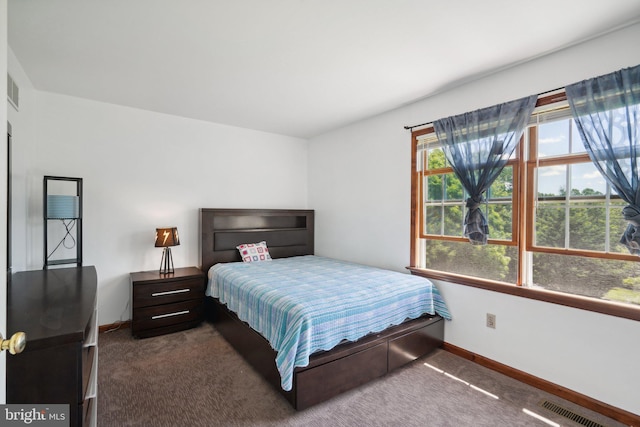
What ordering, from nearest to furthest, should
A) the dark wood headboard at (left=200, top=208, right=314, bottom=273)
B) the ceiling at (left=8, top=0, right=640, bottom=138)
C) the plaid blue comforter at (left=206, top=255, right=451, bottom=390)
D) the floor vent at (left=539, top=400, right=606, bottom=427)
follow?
the ceiling at (left=8, top=0, right=640, bottom=138), the floor vent at (left=539, top=400, right=606, bottom=427), the plaid blue comforter at (left=206, top=255, right=451, bottom=390), the dark wood headboard at (left=200, top=208, right=314, bottom=273)

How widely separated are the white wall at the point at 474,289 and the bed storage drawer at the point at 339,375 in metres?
1.00

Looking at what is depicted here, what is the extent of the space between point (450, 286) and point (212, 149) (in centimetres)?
327

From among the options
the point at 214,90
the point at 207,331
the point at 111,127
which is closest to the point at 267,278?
the point at 207,331

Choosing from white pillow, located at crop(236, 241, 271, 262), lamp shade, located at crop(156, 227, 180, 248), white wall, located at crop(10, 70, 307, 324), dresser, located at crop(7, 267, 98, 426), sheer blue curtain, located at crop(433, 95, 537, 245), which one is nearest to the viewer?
dresser, located at crop(7, 267, 98, 426)

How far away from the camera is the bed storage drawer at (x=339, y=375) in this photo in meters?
1.95

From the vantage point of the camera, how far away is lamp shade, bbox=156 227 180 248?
3277mm

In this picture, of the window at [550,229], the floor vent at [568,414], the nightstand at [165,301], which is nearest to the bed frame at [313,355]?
the nightstand at [165,301]

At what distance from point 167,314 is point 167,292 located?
9.1 inches

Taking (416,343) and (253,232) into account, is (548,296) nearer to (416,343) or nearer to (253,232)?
(416,343)

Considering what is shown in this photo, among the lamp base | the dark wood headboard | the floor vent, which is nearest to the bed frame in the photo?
the dark wood headboard

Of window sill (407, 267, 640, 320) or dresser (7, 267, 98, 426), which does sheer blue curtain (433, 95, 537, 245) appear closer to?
window sill (407, 267, 640, 320)

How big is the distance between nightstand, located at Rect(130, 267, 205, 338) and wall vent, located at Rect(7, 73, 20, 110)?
177 centimetres

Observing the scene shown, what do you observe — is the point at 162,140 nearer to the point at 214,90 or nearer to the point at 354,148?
the point at 214,90

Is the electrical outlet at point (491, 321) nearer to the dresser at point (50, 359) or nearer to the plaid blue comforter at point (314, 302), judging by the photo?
the plaid blue comforter at point (314, 302)
